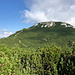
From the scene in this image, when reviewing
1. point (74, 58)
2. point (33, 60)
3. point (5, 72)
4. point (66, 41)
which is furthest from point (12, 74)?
point (66, 41)

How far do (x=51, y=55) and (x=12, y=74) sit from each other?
48.7ft

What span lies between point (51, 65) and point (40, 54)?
419cm

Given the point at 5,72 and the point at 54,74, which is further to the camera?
the point at 54,74

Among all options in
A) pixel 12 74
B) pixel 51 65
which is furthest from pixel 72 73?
pixel 12 74

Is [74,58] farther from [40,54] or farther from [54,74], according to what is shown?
[40,54]

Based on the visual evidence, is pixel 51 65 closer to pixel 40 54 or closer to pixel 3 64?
pixel 40 54

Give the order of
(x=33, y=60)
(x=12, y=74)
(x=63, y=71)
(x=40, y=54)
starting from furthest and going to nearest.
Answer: (x=40, y=54) < (x=33, y=60) < (x=63, y=71) < (x=12, y=74)

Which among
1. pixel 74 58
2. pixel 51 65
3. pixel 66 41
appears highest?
pixel 66 41

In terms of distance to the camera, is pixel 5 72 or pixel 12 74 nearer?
pixel 5 72

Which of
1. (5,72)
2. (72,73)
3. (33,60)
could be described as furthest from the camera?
(33,60)

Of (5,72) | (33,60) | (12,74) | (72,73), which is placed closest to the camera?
(5,72)

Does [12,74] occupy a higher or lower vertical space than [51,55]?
lower

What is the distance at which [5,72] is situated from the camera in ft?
46.4

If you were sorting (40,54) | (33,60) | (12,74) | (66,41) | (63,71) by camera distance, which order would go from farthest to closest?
(66,41) → (40,54) → (33,60) → (63,71) → (12,74)
